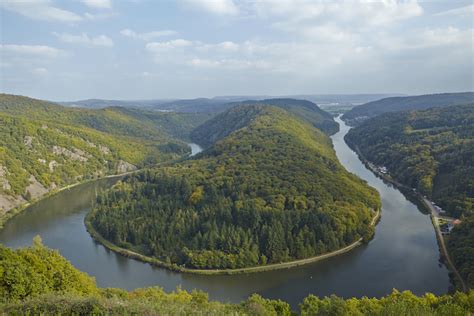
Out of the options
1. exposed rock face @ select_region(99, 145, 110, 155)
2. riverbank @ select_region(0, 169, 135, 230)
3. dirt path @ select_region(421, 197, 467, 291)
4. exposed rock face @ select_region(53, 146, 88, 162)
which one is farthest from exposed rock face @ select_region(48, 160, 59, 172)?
dirt path @ select_region(421, 197, 467, 291)

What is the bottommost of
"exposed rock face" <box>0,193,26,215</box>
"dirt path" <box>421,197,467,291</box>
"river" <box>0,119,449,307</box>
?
"river" <box>0,119,449,307</box>

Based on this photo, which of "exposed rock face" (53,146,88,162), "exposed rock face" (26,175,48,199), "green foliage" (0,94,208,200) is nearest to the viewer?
"exposed rock face" (26,175,48,199)

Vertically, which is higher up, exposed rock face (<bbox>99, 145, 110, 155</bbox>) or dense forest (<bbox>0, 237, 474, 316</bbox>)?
exposed rock face (<bbox>99, 145, 110, 155</bbox>)

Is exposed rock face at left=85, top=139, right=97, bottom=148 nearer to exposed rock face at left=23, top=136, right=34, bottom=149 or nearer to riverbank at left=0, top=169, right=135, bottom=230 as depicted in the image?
riverbank at left=0, top=169, right=135, bottom=230

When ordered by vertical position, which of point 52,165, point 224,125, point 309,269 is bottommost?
point 309,269

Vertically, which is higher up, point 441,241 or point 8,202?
point 8,202

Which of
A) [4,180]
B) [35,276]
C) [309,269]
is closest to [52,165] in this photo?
[4,180]

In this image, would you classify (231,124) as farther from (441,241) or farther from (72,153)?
(441,241)

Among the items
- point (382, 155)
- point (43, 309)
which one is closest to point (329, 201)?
point (43, 309)
